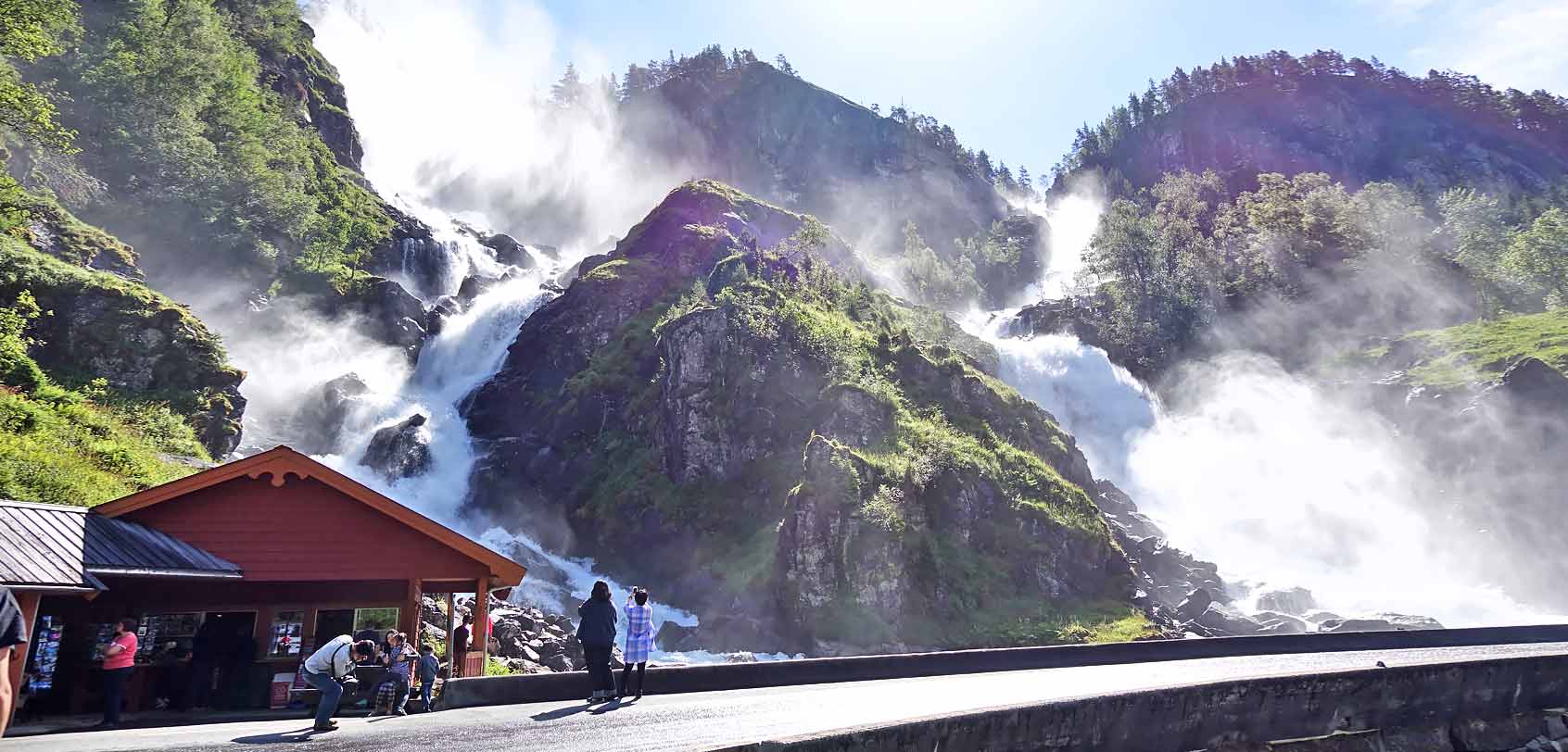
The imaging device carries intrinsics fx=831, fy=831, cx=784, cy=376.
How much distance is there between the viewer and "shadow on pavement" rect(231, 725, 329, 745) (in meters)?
10.3

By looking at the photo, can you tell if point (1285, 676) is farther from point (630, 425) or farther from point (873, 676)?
point (630, 425)

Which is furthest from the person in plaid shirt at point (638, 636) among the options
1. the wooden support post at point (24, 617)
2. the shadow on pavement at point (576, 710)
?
the wooden support post at point (24, 617)

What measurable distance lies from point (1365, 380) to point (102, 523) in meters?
82.0

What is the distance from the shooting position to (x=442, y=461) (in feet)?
165

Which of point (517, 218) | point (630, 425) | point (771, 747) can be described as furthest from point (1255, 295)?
point (517, 218)

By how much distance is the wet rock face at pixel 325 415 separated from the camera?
49.9m

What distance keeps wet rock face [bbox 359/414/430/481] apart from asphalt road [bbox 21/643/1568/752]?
37.6 m

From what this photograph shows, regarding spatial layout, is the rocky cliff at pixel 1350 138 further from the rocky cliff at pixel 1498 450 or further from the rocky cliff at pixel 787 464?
the rocky cliff at pixel 787 464

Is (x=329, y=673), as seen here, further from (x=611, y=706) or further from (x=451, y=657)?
(x=451, y=657)

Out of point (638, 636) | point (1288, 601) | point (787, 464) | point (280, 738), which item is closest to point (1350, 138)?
point (1288, 601)

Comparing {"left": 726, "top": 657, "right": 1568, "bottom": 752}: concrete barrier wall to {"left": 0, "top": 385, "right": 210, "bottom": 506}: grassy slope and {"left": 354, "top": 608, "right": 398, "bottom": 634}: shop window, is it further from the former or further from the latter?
{"left": 0, "top": 385, "right": 210, "bottom": 506}: grassy slope

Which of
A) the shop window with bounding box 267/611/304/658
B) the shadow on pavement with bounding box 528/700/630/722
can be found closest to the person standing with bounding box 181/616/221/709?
the shop window with bounding box 267/611/304/658

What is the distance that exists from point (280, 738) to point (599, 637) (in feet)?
14.5

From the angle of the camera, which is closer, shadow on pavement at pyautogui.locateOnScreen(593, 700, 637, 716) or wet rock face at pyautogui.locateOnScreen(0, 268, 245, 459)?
shadow on pavement at pyautogui.locateOnScreen(593, 700, 637, 716)
